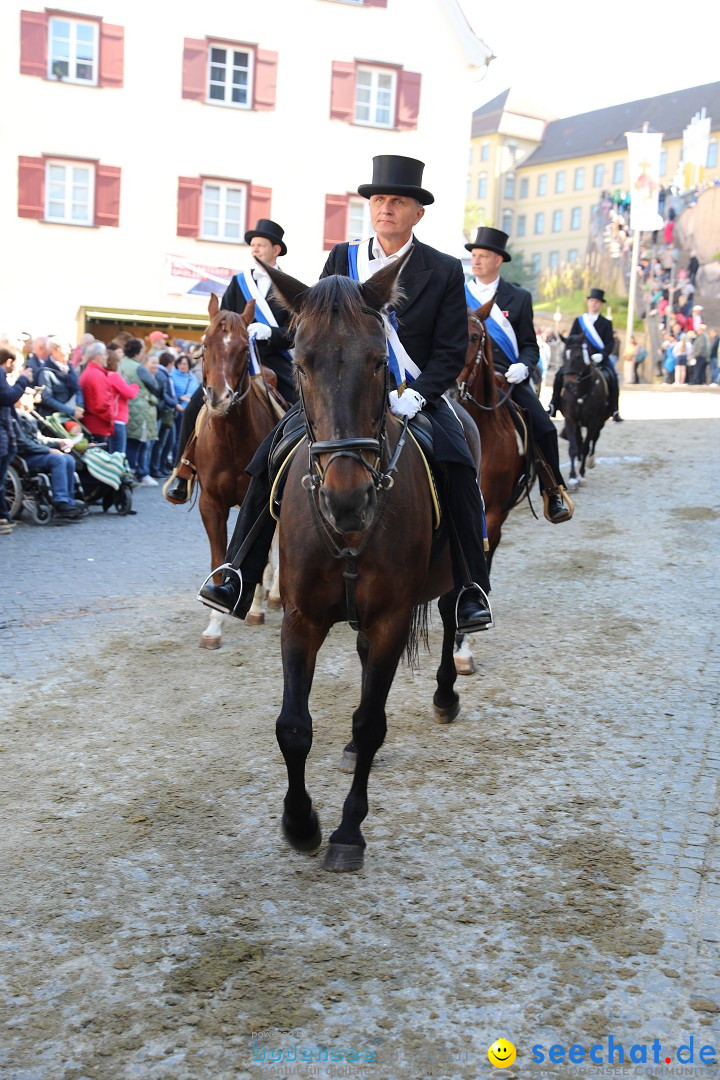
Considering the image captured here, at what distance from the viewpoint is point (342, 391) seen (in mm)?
3867

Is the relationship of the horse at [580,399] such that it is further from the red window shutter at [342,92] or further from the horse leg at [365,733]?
the red window shutter at [342,92]

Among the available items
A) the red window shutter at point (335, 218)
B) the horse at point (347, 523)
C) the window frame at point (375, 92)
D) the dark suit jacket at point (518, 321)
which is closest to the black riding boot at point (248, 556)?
the horse at point (347, 523)

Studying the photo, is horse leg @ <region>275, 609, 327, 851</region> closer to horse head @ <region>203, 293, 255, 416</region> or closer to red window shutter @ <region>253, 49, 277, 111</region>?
horse head @ <region>203, 293, 255, 416</region>

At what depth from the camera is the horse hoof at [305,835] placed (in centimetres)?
455

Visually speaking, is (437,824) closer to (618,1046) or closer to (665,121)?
(618,1046)

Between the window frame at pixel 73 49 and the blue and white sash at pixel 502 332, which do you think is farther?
the window frame at pixel 73 49

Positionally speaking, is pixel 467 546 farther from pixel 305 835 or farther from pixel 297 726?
pixel 305 835

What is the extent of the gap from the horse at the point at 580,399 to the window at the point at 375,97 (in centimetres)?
1468

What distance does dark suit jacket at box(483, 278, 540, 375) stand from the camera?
867cm

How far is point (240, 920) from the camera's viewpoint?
13.2 feet

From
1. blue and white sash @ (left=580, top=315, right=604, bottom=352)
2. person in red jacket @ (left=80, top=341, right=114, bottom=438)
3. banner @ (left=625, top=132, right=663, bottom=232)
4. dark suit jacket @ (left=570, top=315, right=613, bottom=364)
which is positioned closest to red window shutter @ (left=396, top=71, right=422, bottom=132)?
banner @ (left=625, top=132, right=663, bottom=232)

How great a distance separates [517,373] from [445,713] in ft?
9.92

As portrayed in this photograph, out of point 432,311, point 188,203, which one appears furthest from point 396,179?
point 188,203

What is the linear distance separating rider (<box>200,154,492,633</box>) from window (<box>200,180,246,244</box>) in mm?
23492
